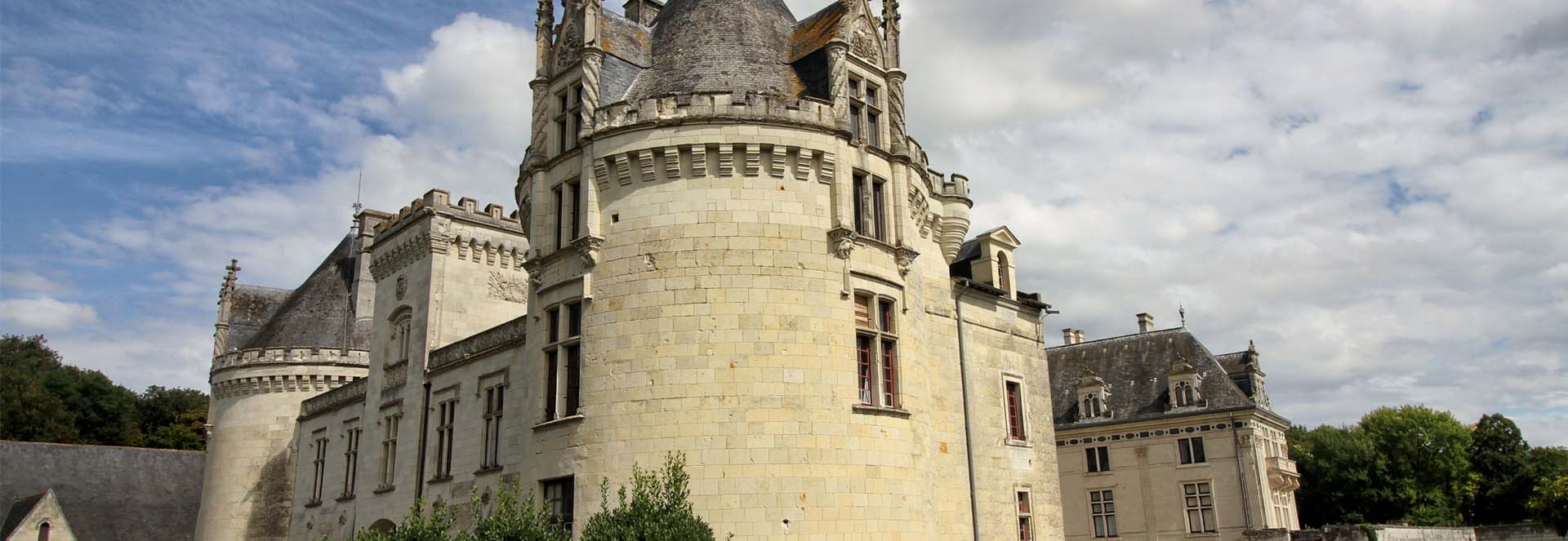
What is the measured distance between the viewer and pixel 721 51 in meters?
21.2

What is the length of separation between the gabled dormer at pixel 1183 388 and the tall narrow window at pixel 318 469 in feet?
101

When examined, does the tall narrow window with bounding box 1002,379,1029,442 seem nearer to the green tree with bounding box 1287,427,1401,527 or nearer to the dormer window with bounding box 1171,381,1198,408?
the dormer window with bounding box 1171,381,1198,408

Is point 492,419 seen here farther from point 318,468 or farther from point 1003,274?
point 1003,274

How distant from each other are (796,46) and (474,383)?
12.5 m

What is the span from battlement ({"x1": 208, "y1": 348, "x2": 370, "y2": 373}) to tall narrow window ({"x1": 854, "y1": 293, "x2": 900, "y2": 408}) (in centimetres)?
2372

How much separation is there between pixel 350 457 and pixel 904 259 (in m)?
21.5

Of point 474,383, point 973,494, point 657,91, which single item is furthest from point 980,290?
point 474,383

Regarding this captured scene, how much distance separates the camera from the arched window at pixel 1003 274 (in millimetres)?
29422

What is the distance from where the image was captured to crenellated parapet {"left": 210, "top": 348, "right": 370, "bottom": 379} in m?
37.6

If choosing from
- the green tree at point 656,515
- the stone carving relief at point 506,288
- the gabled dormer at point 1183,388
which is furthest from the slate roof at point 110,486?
the gabled dormer at point 1183,388

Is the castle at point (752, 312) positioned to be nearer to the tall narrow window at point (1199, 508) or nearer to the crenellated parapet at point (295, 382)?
the crenellated parapet at point (295, 382)

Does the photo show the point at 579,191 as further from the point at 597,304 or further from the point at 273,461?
the point at 273,461

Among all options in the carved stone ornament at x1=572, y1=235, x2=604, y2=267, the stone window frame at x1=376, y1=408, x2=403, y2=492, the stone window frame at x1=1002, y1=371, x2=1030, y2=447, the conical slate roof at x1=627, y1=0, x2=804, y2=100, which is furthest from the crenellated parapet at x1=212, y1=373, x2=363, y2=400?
the stone window frame at x1=1002, y1=371, x2=1030, y2=447

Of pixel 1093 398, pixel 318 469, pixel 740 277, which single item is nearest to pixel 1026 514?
pixel 740 277
